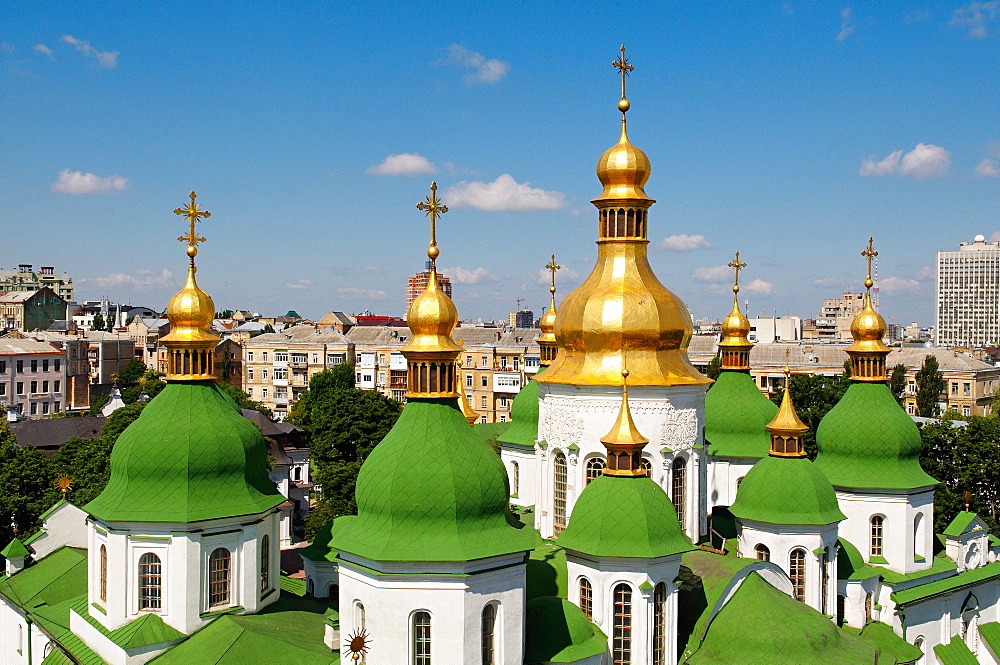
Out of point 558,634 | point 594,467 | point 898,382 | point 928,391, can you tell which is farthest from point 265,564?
point 928,391

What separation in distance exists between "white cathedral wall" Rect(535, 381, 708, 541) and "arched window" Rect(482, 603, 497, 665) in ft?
19.7

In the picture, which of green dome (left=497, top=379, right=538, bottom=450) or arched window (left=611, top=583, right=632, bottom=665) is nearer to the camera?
arched window (left=611, top=583, right=632, bottom=665)

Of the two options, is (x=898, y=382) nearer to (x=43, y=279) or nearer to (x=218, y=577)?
(x=218, y=577)

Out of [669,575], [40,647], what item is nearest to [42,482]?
[40,647]

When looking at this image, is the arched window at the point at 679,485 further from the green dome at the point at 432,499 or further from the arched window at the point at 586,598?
the green dome at the point at 432,499

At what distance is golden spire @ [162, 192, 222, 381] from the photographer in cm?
2102

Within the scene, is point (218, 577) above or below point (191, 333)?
below

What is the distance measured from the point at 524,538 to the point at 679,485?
6787mm

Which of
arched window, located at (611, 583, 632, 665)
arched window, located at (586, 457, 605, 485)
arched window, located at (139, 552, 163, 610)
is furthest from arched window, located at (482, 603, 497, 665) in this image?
arched window, located at (139, 552, 163, 610)

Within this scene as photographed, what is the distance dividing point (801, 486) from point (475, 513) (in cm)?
980

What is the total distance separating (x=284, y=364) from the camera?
8194 cm

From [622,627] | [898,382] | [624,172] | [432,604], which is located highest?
[624,172]

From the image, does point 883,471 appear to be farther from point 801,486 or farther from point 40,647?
point 40,647

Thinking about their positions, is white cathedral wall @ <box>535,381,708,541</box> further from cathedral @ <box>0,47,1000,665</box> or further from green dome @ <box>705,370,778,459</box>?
green dome @ <box>705,370,778,459</box>
